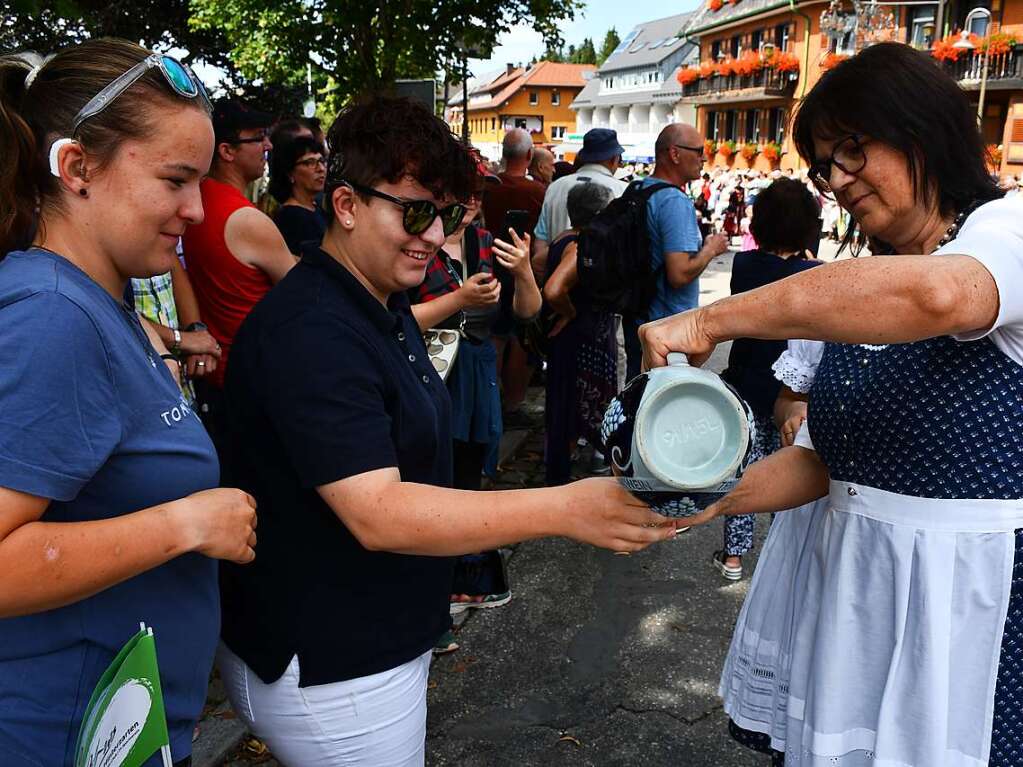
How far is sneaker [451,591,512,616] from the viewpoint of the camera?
391cm

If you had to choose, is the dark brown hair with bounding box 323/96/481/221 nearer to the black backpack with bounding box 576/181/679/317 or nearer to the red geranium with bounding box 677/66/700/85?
the black backpack with bounding box 576/181/679/317

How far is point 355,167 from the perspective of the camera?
173cm

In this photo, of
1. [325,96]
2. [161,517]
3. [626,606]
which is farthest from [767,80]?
[161,517]

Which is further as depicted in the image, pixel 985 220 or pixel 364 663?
pixel 364 663

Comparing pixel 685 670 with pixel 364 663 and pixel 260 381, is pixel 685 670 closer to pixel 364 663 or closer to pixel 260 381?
pixel 364 663

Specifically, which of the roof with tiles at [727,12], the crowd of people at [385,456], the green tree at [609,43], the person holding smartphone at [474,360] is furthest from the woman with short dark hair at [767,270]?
the green tree at [609,43]

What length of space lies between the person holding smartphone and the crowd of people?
67.8 inches

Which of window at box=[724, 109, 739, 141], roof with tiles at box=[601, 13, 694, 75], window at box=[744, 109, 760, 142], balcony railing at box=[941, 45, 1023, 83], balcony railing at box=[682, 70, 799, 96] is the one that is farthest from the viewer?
roof with tiles at box=[601, 13, 694, 75]

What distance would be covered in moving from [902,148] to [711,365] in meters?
6.62

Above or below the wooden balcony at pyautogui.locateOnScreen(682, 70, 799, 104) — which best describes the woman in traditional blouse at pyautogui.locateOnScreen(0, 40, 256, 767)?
below

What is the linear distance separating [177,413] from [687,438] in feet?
2.77

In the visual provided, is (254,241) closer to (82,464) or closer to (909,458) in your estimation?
(82,464)

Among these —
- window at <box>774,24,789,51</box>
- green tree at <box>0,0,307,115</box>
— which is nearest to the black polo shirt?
green tree at <box>0,0,307,115</box>

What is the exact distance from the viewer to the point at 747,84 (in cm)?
4150
